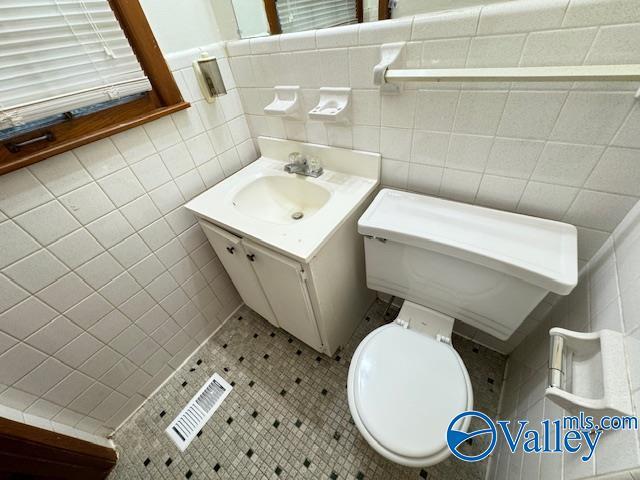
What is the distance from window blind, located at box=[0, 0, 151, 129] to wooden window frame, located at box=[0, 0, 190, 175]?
4 cm

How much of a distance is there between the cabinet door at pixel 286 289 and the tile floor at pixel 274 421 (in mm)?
227

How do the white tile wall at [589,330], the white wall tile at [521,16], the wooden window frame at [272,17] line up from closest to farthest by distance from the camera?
the white tile wall at [589,330]
the white wall tile at [521,16]
the wooden window frame at [272,17]

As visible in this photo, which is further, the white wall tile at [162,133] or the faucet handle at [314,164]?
the faucet handle at [314,164]

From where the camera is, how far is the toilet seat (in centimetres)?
70

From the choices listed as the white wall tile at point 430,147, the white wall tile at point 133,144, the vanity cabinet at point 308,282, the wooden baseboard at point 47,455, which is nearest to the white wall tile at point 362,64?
the white wall tile at point 430,147

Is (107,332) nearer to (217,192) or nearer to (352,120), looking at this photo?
(217,192)

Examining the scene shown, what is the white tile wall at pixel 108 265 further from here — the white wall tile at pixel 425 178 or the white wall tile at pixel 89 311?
the white wall tile at pixel 425 178

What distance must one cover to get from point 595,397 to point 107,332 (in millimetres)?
1486

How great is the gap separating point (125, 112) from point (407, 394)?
52.7 inches

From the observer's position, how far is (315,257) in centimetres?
85

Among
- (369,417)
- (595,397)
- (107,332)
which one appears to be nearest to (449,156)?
(595,397)

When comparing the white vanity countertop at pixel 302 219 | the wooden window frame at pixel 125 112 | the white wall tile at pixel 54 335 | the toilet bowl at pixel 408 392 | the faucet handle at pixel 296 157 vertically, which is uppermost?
the wooden window frame at pixel 125 112

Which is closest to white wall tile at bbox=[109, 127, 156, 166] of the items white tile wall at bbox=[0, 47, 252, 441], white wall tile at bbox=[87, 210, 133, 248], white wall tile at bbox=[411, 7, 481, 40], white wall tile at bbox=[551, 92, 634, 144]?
white tile wall at bbox=[0, 47, 252, 441]

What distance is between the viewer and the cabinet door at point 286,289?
0.89m
